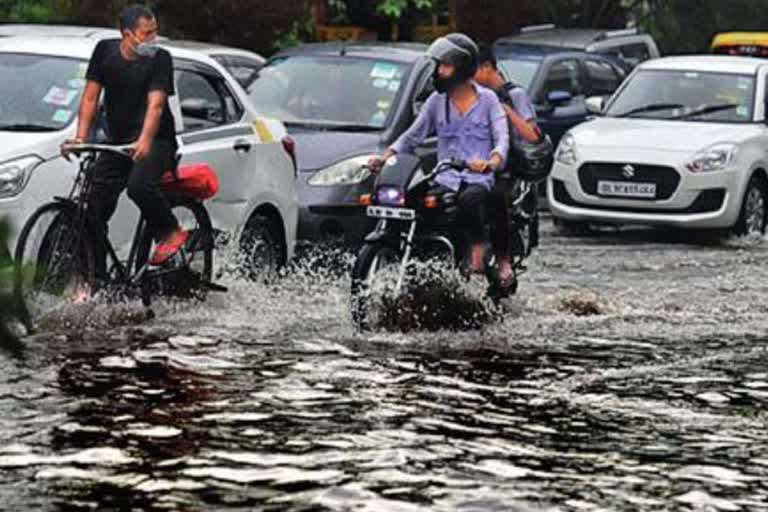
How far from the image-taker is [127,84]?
1261 centimetres

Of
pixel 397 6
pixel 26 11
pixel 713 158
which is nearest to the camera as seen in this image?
pixel 713 158

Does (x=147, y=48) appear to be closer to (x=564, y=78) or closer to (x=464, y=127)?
(x=464, y=127)

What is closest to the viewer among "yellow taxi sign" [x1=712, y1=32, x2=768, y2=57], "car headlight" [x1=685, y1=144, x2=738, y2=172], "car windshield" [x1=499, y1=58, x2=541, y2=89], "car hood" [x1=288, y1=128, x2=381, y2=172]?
"car hood" [x1=288, y1=128, x2=381, y2=172]

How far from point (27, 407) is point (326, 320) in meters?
3.70

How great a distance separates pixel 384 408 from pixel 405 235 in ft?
10.8

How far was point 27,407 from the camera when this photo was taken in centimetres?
938

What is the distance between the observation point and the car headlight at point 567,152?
20.5 meters

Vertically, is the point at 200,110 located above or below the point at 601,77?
above

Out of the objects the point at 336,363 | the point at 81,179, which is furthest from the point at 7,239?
the point at 81,179

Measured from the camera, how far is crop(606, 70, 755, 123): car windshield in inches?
838

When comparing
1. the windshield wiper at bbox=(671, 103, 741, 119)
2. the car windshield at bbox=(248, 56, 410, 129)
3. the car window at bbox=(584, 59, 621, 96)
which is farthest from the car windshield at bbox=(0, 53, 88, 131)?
the car window at bbox=(584, 59, 621, 96)

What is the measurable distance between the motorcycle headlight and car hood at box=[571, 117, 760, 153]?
300 inches

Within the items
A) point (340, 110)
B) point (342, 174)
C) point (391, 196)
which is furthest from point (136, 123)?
point (340, 110)

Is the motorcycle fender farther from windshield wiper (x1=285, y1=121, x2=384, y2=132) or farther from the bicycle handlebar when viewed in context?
windshield wiper (x1=285, y1=121, x2=384, y2=132)
